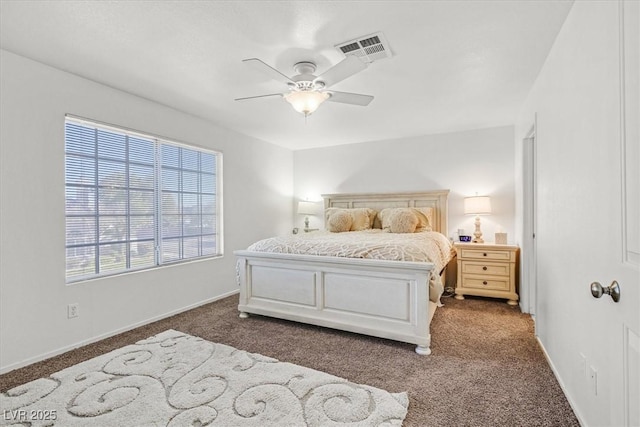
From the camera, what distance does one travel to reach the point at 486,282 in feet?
12.5

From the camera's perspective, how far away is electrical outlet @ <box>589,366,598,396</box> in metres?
1.41

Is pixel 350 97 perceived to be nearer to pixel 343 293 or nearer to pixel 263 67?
pixel 263 67

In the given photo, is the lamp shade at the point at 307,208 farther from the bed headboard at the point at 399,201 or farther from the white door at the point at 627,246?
the white door at the point at 627,246

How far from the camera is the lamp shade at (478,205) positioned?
13.2 feet

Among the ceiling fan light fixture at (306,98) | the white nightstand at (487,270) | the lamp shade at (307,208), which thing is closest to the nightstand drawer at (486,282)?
the white nightstand at (487,270)

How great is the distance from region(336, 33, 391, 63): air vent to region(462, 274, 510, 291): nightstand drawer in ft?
9.79

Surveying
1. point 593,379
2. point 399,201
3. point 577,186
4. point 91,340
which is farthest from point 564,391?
point 91,340

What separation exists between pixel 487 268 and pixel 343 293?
2.16 meters

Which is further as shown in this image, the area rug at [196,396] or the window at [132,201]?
the window at [132,201]

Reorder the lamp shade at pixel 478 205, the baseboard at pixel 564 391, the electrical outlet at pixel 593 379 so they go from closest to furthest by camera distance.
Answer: the electrical outlet at pixel 593 379 < the baseboard at pixel 564 391 < the lamp shade at pixel 478 205

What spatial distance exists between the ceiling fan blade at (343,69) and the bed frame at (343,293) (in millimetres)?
1528

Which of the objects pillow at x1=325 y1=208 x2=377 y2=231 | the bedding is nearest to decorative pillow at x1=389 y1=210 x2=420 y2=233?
pillow at x1=325 y1=208 x2=377 y2=231

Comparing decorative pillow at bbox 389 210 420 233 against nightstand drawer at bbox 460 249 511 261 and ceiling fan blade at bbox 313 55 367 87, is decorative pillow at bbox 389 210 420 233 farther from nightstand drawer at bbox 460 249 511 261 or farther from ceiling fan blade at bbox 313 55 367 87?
ceiling fan blade at bbox 313 55 367 87

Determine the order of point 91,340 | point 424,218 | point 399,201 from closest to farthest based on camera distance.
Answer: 1. point 91,340
2. point 424,218
3. point 399,201
